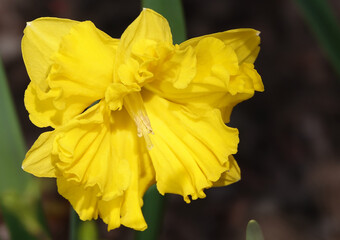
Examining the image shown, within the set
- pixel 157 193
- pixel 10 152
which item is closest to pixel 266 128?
pixel 157 193

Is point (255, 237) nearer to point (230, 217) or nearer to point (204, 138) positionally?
point (204, 138)

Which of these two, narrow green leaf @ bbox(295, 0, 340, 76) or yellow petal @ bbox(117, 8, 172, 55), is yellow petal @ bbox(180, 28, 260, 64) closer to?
yellow petal @ bbox(117, 8, 172, 55)

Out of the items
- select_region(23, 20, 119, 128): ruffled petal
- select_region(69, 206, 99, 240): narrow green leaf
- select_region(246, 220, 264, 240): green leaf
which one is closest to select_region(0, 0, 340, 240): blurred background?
select_region(69, 206, 99, 240): narrow green leaf

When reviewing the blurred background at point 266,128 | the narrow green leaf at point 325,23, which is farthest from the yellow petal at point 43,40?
the blurred background at point 266,128

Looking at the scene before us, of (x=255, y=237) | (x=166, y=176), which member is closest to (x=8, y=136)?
(x=166, y=176)

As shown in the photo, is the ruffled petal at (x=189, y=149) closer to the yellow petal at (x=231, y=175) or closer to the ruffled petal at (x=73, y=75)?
the yellow petal at (x=231, y=175)

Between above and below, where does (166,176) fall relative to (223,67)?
below
